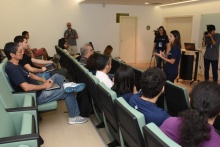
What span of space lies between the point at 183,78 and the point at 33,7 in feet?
19.0

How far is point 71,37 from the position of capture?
7.86 metres

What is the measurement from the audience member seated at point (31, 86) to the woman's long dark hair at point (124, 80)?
942 millimetres

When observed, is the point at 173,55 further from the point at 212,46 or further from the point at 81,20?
the point at 81,20

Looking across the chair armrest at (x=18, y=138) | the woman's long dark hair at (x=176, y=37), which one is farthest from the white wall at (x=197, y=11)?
the chair armrest at (x=18, y=138)

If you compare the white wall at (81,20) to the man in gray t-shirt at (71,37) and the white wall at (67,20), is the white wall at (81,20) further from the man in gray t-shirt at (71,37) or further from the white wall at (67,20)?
the man in gray t-shirt at (71,37)

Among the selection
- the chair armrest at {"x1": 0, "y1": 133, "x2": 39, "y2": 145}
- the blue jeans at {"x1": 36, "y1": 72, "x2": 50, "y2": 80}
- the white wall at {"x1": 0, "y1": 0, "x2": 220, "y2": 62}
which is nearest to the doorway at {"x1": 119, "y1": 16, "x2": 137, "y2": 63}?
the white wall at {"x1": 0, "y1": 0, "x2": 220, "y2": 62}

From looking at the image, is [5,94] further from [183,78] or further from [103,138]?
[183,78]

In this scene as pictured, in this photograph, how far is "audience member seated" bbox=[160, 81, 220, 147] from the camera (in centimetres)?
105

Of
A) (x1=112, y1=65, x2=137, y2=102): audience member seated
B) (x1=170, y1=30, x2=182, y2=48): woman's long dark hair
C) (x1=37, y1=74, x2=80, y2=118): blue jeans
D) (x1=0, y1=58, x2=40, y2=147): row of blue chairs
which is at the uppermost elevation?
(x1=170, y1=30, x2=182, y2=48): woman's long dark hair

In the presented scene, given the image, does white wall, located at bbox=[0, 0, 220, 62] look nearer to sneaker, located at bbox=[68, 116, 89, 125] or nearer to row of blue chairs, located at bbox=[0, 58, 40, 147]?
sneaker, located at bbox=[68, 116, 89, 125]

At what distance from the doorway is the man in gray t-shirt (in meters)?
2.17

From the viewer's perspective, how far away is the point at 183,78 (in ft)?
19.1

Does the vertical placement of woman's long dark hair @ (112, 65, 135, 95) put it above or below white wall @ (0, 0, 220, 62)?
below

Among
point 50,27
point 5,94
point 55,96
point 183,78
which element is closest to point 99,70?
point 55,96
